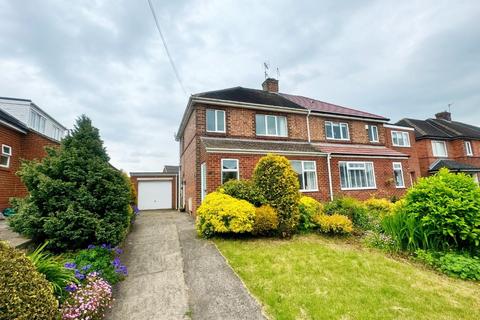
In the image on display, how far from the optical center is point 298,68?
13.8 metres

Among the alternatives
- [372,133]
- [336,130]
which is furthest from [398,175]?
[336,130]

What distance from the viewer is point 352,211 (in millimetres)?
9398

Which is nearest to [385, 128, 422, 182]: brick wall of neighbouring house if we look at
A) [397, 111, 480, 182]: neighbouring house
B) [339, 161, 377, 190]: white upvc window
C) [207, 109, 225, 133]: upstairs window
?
[397, 111, 480, 182]: neighbouring house

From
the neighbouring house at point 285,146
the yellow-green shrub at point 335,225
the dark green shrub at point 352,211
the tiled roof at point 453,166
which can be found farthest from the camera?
the tiled roof at point 453,166

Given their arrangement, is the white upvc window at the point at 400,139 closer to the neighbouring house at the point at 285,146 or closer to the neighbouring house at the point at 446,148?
the neighbouring house at the point at 446,148

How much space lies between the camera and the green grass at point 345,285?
11.0 feet

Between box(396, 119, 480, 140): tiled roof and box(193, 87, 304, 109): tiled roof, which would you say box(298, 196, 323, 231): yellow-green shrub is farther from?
box(396, 119, 480, 140): tiled roof

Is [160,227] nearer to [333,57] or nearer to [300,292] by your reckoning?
[300,292]

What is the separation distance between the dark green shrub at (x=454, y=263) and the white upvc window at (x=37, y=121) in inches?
763

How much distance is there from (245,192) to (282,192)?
1.47m

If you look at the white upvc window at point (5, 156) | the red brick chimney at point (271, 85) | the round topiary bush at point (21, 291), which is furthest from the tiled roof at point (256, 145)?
the white upvc window at point (5, 156)

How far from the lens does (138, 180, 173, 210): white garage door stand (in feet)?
59.0

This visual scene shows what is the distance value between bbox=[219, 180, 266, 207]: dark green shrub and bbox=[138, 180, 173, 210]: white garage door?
11.6 m

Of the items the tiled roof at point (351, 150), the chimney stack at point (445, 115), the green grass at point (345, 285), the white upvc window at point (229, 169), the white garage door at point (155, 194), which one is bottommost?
the green grass at point (345, 285)
